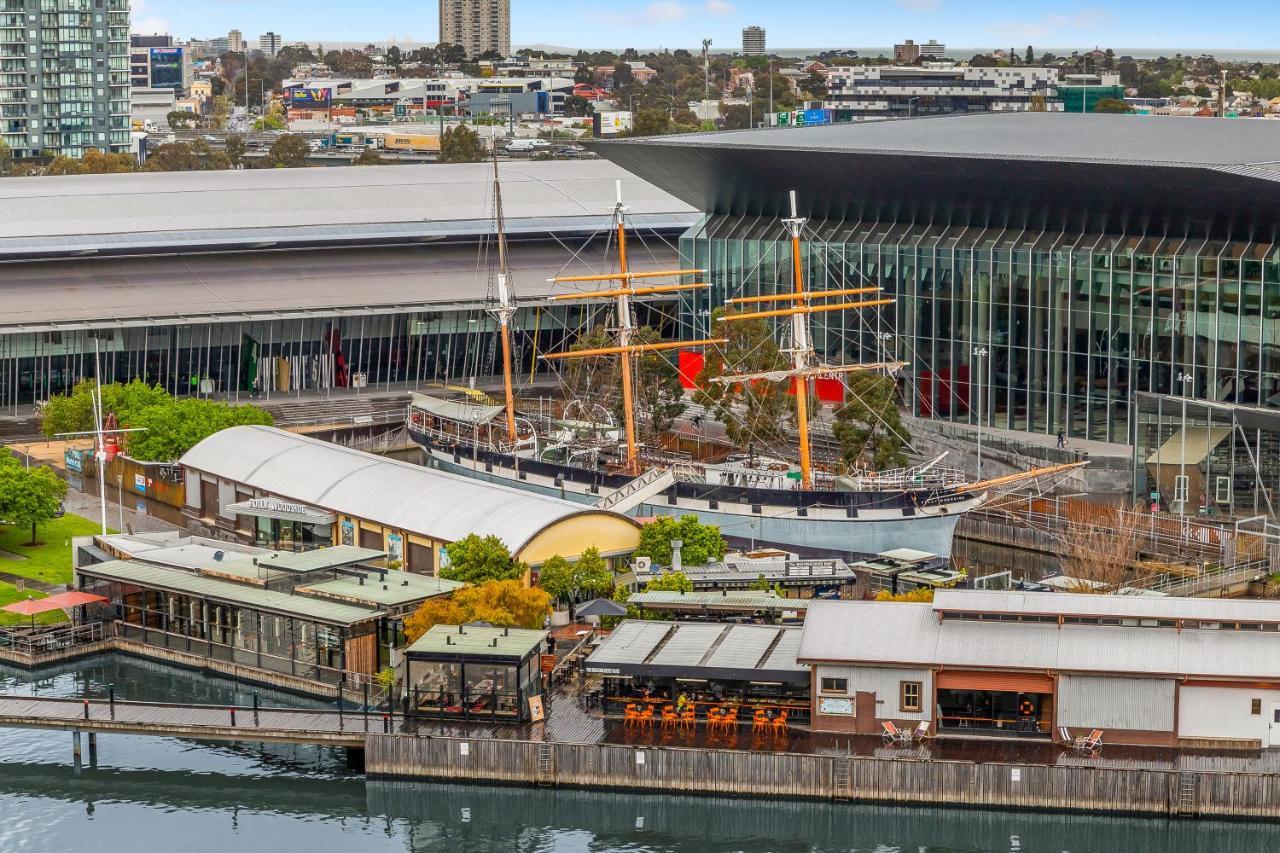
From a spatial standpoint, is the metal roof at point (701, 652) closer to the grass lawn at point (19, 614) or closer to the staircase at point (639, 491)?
the staircase at point (639, 491)

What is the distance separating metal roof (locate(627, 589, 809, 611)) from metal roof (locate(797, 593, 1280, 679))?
6037 mm

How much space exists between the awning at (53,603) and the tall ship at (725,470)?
1742 cm

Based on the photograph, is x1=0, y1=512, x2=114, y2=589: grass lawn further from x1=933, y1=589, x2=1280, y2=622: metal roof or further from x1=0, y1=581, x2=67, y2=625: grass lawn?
x1=933, y1=589, x2=1280, y2=622: metal roof

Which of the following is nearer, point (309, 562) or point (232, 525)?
point (309, 562)

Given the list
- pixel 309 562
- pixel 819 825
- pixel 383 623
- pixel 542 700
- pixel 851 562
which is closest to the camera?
pixel 819 825

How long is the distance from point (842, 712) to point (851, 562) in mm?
17331

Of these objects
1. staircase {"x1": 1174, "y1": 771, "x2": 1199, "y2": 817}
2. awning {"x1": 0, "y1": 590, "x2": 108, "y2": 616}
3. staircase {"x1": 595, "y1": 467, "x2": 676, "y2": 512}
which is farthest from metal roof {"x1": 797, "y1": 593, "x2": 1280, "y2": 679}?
awning {"x1": 0, "y1": 590, "x2": 108, "y2": 616}

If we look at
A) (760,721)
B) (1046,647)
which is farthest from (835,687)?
(1046,647)

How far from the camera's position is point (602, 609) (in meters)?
57.0

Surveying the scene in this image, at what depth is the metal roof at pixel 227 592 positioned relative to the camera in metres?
55.8

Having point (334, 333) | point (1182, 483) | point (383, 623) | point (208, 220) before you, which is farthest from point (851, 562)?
point (208, 220)

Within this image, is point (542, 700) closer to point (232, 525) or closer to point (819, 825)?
point (819, 825)

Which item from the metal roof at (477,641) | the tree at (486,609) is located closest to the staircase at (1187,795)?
the metal roof at (477,641)

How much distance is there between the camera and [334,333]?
9944cm
